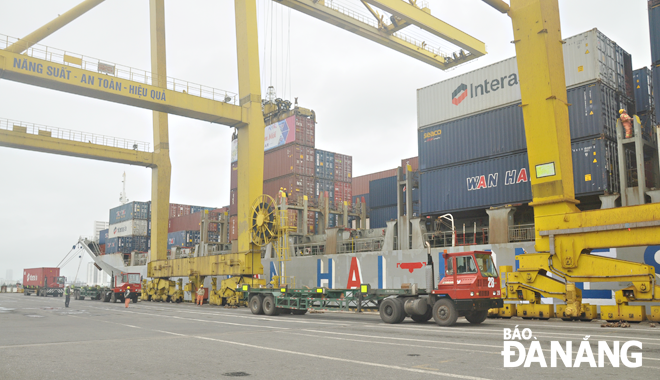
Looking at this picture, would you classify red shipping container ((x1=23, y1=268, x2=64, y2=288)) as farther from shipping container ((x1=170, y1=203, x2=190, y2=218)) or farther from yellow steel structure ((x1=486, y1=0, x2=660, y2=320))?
yellow steel structure ((x1=486, y1=0, x2=660, y2=320))

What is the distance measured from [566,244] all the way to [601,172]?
4806 millimetres

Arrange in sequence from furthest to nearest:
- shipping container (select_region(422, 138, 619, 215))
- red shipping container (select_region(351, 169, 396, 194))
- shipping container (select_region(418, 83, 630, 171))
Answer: red shipping container (select_region(351, 169, 396, 194)) → shipping container (select_region(418, 83, 630, 171)) → shipping container (select_region(422, 138, 619, 215))

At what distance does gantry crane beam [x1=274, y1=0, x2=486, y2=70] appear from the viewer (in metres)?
24.0

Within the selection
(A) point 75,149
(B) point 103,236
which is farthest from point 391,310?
(B) point 103,236

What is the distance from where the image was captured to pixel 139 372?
7402 millimetres

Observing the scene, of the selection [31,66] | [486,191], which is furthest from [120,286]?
[486,191]

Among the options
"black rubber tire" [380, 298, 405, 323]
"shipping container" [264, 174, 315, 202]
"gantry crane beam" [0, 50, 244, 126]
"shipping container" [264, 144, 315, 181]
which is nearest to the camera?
"black rubber tire" [380, 298, 405, 323]

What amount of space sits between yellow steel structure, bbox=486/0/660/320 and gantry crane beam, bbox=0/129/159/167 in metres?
26.8

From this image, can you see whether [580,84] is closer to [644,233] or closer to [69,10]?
[644,233]

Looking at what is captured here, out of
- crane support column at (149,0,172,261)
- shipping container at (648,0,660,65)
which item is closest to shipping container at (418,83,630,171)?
shipping container at (648,0,660,65)

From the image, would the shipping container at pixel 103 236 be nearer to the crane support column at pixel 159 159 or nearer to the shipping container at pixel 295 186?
the crane support column at pixel 159 159

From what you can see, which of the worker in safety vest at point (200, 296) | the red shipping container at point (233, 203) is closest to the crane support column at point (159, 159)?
the red shipping container at point (233, 203)

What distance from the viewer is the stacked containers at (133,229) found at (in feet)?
178

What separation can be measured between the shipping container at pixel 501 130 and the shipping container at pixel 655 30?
199 centimetres
